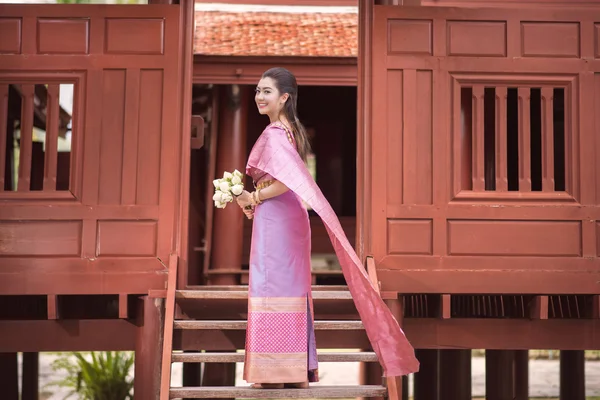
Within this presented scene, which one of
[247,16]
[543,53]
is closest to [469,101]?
[543,53]

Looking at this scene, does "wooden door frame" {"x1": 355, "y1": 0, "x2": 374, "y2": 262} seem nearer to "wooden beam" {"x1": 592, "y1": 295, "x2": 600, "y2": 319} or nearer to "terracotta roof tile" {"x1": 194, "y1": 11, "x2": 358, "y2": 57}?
"wooden beam" {"x1": 592, "y1": 295, "x2": 600, "y2": 319}

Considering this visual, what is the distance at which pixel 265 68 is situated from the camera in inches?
361

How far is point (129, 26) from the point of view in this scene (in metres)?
5.90

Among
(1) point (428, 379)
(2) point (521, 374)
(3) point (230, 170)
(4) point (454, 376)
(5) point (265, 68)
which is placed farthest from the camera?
(2) point (521, 374)

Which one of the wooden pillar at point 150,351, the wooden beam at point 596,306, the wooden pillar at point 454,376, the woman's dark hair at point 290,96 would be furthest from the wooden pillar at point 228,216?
the woman's dark hair at point 290,96

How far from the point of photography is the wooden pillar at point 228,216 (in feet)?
31.1

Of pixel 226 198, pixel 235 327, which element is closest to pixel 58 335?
pixel 235 327

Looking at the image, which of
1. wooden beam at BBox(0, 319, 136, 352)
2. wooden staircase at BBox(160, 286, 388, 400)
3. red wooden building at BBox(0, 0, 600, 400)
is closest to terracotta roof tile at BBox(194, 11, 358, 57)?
red wooden building at BBox(0, 0, 600, 400)

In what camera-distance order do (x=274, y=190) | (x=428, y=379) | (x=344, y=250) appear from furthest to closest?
(x=428, y=379) < (x=344, y=250) < (x=274, y=190)

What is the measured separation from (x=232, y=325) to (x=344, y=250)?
1069 mm

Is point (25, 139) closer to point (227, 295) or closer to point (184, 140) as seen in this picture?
point (184, 140)

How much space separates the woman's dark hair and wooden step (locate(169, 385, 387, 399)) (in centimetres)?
140

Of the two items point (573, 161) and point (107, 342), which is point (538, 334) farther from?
point (107, 342)

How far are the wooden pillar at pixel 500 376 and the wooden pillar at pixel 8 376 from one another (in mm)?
5982
